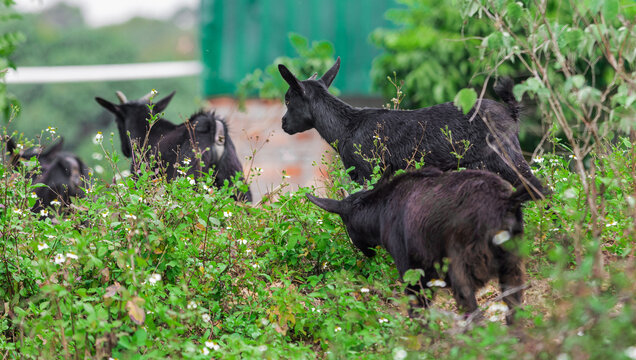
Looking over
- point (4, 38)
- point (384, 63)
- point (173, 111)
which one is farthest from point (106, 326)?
point (173, 111)

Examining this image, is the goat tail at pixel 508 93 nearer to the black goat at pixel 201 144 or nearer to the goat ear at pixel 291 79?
the goat ear at pixel 291 79

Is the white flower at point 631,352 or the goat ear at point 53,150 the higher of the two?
the white flower at point 631,352

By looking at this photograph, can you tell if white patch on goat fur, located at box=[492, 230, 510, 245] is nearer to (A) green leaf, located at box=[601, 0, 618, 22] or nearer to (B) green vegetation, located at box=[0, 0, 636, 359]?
(B) green vegetation, located at box=[0, 0, 636, 359]

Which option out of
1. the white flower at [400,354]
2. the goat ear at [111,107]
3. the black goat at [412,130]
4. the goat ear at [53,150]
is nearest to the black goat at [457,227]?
the white flower at [400,354]

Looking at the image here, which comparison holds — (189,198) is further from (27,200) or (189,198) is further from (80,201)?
(27,200)

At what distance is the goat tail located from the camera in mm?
6031

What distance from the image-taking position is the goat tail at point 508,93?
6.03 metres

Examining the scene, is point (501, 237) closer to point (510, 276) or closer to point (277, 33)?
point (510, 276)

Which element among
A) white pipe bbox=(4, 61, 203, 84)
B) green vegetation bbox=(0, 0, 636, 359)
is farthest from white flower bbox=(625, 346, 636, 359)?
white pipe bbox=(4, 61, 203, 84)

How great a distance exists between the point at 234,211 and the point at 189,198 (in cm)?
45

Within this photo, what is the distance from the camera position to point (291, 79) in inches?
250

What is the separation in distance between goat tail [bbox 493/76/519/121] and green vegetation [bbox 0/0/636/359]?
1.56 ft

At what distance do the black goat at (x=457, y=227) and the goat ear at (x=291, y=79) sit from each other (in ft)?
5.75

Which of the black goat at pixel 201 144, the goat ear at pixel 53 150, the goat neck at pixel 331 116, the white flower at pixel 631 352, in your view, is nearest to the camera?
the white flower at pixel 631 352
